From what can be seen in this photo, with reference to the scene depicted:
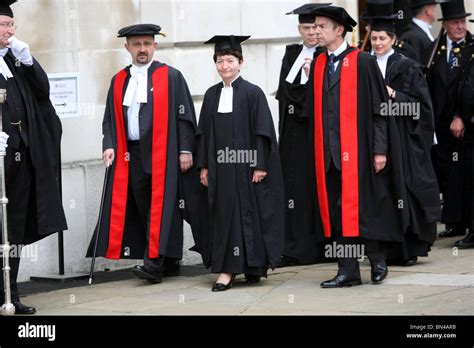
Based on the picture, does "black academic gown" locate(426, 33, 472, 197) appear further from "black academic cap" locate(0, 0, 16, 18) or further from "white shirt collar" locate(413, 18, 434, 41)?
"black academic cap" locate(0, 0, 16, 18)

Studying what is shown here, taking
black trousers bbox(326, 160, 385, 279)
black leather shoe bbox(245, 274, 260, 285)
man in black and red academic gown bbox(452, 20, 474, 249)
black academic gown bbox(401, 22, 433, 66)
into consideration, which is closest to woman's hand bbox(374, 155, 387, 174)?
black trousers bbox(326, 160, 385, 279)

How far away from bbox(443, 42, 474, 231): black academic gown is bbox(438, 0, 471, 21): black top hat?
0.39 metres

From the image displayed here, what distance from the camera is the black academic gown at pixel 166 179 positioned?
38.9ft

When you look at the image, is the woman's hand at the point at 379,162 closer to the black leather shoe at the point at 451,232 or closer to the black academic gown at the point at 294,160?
the black academic gown at the point at 294,160

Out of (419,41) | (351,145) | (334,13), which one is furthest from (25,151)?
(419,41)

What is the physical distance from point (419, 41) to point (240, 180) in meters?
4.48

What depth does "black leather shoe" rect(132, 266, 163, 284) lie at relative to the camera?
1161cm

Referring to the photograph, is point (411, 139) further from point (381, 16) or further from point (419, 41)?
point (419, 41)

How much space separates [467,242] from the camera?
1343 cm

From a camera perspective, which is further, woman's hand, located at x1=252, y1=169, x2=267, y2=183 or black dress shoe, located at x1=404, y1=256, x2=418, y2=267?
black dress shoe, located at x1=404, y1=256, x2=418, y2=267

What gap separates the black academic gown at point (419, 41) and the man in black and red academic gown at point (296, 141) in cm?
249

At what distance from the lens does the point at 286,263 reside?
1269cm
